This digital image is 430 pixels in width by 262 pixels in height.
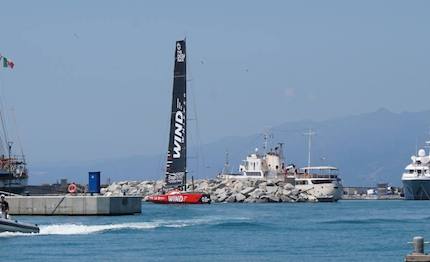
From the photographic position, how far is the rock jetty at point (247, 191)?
6211 inches

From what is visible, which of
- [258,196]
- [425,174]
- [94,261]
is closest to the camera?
[94,261]

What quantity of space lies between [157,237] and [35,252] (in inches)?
451

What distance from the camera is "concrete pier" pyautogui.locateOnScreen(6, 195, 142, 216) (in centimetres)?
8394

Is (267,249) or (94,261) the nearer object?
(94,261)

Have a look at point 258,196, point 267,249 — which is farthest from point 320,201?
point 267,249

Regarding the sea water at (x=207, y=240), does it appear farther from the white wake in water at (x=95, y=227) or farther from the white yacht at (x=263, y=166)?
the white yacht at (x=263, y=166)

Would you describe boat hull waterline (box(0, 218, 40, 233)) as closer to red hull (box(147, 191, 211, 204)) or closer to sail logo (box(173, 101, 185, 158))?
sail logo (box(173, 101, 185, 158))

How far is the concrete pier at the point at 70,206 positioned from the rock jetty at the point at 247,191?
63988mm

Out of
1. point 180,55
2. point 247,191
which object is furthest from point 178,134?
point 247,191

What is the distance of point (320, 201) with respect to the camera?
166 meters

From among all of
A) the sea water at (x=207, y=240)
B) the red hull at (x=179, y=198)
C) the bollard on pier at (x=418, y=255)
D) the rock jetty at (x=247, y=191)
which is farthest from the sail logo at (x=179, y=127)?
the bollard on pier at (x=418, y=255)

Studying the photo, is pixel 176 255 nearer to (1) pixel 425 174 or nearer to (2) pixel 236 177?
(2) pixel 236 177

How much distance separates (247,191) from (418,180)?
4194 centimetres

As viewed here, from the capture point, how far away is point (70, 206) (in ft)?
276
